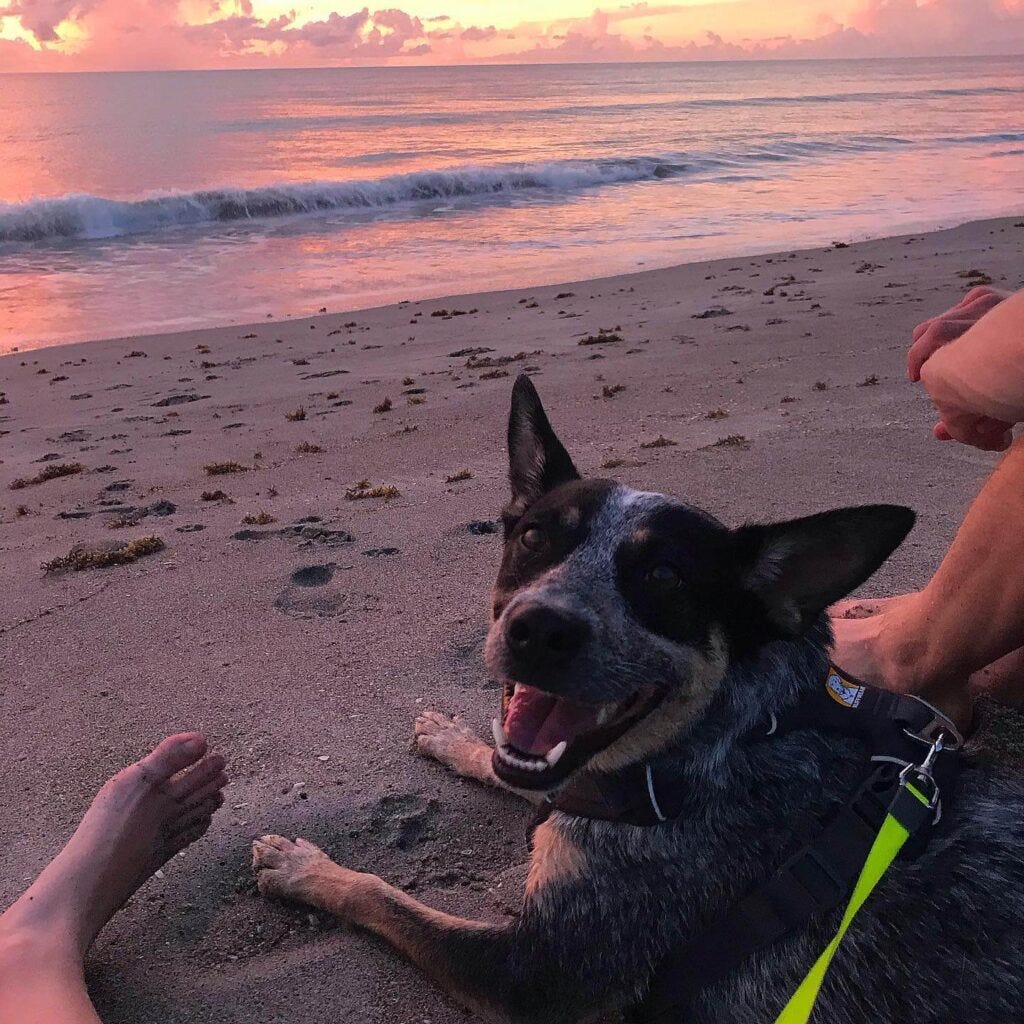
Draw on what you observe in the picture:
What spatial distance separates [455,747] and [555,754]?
1.19 metres

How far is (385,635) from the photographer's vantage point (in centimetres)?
448

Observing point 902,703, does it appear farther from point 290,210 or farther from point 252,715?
point 290,210

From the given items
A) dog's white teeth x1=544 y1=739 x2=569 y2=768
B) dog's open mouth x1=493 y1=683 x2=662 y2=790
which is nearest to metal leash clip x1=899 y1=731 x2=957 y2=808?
dog's open mouth x1=493 y1=683 x2=662 y2=790

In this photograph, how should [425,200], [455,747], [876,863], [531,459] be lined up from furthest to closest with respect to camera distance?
[425,200], [455,747], [531,459], [876,863]

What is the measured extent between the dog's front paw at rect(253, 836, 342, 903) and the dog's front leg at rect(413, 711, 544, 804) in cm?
63

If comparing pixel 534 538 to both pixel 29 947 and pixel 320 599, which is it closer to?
pixel 29 947

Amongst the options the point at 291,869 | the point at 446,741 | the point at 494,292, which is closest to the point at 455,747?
the point at 446,741

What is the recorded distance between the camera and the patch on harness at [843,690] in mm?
2697

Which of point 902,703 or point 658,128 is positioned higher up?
point 902,703

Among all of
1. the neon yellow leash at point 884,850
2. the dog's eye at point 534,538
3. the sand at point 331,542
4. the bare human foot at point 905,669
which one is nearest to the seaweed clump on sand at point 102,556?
the sand at point 331,542

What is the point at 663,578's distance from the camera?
106 inches

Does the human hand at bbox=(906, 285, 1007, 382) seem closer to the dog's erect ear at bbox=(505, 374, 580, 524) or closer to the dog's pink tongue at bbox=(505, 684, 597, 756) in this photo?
the dog's erect ear at bbox=(505, 374, 580, 524)

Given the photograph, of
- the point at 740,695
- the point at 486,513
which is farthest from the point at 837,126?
the point at 740,695

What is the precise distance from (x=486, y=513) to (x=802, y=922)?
3.64 m
